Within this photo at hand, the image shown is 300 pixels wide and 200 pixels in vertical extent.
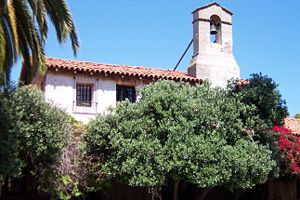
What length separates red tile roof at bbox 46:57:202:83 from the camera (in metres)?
22.7

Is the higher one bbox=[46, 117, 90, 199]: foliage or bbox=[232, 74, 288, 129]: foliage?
bbox=[232, 74, 288, 129]: foliage

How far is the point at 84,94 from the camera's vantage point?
23.5 m

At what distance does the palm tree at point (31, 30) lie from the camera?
1377 cm

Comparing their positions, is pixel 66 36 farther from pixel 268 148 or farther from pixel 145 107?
pixel 268 148

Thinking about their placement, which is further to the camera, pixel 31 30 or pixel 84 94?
pixel 84 94

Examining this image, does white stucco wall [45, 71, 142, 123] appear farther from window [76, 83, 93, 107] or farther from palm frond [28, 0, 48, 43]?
palm frond [28, 0, 48, 43]

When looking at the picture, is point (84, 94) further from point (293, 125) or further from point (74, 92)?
point (293, 125)

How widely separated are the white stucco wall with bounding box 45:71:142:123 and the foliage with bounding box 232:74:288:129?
671 centimetres

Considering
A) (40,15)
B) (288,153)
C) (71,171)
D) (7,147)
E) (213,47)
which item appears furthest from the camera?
(213,47)

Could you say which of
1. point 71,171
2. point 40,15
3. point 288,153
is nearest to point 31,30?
point 40,15

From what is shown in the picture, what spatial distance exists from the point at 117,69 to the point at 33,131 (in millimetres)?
8296

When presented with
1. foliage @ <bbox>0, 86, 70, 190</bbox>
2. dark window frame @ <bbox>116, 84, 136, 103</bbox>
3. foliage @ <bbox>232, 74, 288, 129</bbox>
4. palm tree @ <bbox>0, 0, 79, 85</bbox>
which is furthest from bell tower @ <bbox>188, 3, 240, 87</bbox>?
palm tree @ <bbox>0, 0, 79, 85</bbox>

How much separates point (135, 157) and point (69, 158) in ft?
9.02

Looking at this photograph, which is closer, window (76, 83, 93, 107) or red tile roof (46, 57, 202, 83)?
red tile roof (46, 57, 202, 83)
